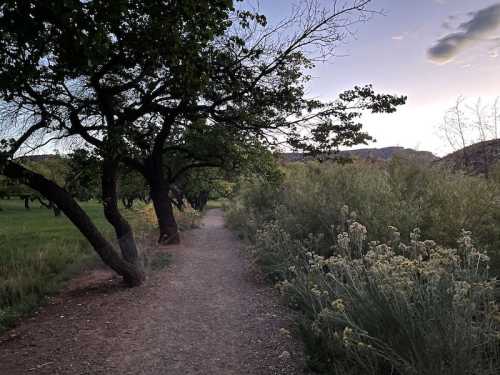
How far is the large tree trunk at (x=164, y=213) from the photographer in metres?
15.2

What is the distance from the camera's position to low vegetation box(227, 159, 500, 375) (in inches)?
124

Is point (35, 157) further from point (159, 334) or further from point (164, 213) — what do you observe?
point (164, 213)

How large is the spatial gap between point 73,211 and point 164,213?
8.10 m

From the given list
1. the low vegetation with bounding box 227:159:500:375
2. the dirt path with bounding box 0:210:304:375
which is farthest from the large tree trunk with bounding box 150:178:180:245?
the dirt path with bounding box 0:210:304:375

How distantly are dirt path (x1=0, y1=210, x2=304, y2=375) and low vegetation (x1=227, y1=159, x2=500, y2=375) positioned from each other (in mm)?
656

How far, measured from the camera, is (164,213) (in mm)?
15609

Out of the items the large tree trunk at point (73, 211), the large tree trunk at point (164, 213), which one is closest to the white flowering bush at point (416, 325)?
the large tree trunk at point (73, 211)

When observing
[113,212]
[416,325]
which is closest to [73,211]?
[113,212]

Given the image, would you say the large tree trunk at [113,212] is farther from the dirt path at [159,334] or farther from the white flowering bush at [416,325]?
the white flowering bush at [416,325]

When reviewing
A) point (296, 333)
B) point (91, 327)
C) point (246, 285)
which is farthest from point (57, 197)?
point (296, 333)

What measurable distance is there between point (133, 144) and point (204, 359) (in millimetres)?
4752

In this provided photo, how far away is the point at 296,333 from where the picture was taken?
5.11m

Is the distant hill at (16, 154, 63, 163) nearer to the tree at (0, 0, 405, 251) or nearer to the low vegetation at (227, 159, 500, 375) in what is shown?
the tree at (0, 0, 405, 251)

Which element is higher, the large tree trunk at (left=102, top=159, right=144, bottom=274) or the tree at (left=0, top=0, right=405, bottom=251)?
the tree at (left=0, top=0, right=405, bottom=251)
